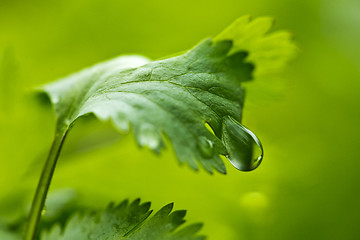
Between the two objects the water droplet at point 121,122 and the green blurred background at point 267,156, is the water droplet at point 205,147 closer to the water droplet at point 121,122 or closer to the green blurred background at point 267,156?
the water droplet at point 121,122

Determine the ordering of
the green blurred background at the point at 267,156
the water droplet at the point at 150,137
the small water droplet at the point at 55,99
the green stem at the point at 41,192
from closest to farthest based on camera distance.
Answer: the water droplet at the point at 150,137
the green stem at the point at 41,192
the small water droplet at the point at 55,99
the green blurred background at the point at 267,156

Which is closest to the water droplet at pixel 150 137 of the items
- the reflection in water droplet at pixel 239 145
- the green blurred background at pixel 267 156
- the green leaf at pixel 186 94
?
the green leaf at pixel 186 94

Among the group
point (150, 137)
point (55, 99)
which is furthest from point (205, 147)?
point (55, 99)

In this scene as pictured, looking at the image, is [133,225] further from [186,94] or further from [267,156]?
[267,156]

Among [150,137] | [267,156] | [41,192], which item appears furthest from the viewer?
[267,156]

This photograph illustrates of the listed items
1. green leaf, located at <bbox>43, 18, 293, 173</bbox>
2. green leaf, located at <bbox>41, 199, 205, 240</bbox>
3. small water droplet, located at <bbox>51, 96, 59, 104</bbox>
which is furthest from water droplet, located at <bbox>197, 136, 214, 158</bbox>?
small water droplet, located at <bbox>51, 96, 59, 104</bbox>

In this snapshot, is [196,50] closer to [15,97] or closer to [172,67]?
[172,67]

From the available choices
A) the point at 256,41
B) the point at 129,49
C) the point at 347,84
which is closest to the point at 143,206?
the point at 256,41
